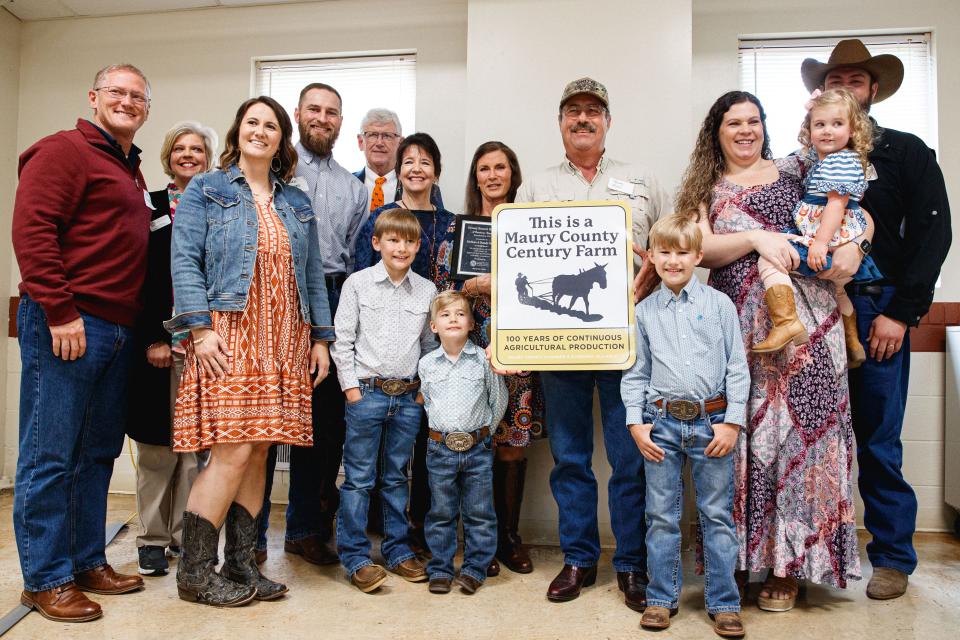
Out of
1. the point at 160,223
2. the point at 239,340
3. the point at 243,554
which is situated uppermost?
the point at 160,223

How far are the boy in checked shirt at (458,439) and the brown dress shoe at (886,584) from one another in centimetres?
142

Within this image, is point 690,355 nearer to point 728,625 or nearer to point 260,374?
point 728,625

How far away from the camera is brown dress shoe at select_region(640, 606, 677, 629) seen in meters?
2.26

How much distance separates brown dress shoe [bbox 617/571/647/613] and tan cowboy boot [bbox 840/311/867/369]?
1.11 meters

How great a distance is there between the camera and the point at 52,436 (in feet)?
7.42

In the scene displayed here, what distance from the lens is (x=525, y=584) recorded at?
271 centimetres

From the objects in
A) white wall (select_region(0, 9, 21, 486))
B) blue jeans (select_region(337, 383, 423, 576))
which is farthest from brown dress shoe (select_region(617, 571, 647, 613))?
white wall (select_region(0, 9, 21, 486))

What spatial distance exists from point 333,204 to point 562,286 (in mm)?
1182

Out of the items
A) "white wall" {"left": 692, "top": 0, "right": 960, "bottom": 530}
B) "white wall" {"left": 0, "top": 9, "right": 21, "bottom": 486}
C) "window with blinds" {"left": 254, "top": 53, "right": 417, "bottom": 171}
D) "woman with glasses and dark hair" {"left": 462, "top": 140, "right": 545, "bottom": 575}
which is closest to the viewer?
"woman with glasses and dark hair" {"left": 462, "top": 140, "right": 545, "bottom": 575}

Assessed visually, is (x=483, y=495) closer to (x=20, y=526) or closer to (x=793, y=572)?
(x=793, y=572)

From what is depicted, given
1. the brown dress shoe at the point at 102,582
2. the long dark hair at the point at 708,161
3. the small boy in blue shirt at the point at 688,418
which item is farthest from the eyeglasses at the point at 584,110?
the brown dress shoe at the point at 102,582

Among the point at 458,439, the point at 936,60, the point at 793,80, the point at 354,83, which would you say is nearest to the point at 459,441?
the point at 458,439

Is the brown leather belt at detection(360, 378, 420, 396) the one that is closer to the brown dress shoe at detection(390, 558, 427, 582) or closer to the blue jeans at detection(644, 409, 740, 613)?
the brown dress shoe at detection(390, 558, 427, 582)

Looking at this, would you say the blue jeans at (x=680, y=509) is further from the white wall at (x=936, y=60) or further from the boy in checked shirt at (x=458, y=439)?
the white wall at (x=936, y=60)
